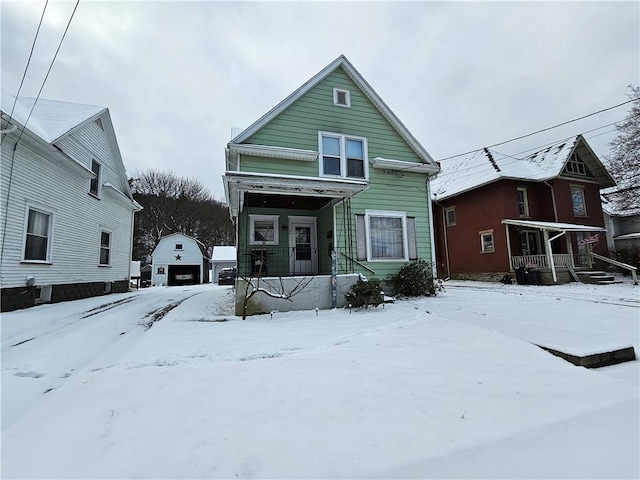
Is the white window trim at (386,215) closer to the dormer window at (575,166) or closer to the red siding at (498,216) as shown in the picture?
the red siding at (498,216)

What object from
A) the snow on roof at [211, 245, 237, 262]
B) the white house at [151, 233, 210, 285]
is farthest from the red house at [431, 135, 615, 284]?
the white house at [151, 233, 210, 285]

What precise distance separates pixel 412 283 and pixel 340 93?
725 cm

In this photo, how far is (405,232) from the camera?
1025cm

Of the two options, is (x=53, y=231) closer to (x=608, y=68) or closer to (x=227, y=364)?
(x=227, y=364)

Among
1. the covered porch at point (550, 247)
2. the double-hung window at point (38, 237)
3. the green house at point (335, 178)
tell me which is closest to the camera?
the double-hung window at point (38, 237)

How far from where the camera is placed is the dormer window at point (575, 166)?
1711cm

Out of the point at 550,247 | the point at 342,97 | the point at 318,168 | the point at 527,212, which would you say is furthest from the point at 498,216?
the point at 318,168

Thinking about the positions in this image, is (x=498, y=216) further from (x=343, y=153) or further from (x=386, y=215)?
(x=343, y=153)

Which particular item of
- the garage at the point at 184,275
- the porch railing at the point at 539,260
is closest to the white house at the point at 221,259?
the garage at the point at 184,275

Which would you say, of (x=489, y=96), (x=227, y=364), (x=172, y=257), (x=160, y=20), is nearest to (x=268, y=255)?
(x=227, y=364)

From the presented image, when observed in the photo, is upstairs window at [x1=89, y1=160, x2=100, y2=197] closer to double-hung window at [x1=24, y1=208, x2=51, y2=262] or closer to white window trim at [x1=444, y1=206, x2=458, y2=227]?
double-hung window at [x1=24, y1=208, x2=51, y2=262]

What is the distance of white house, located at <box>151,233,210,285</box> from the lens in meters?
28.3

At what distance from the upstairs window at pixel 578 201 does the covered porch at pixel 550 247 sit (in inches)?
49.8

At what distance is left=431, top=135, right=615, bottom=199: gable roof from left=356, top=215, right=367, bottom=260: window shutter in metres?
8.74
